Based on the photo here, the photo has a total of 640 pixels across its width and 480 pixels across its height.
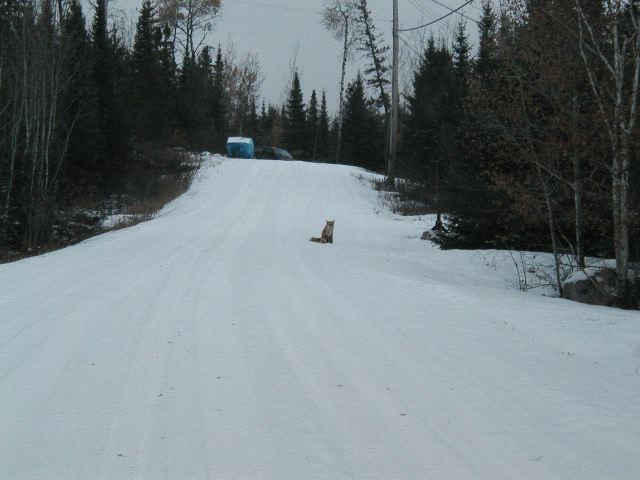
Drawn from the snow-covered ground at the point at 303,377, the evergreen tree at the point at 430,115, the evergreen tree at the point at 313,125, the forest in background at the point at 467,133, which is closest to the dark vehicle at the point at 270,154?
the forest in background at the point at 467,133

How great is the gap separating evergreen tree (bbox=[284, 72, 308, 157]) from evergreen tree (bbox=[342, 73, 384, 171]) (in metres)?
10.8

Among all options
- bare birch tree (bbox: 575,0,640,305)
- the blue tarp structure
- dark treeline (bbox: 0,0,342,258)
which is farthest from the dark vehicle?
bare birch tree (bbox: 575,0,640,305)

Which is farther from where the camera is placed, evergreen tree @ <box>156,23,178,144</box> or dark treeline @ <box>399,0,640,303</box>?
evergreen tree @ <box>156,23,178,144</box>

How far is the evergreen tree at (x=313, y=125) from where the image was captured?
6028 centimetres

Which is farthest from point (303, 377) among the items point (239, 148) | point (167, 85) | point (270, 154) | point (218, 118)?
point (218, 118)

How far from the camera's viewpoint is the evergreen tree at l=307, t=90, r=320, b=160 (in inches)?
2373

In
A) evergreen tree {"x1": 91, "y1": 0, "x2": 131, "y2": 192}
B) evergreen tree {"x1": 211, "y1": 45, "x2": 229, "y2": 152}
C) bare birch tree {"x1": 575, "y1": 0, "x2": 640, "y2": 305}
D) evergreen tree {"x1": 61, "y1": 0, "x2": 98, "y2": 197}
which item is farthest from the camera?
evergreen tree {"x1": 211, "y1": 45, "x2": 229, "y2": 152}

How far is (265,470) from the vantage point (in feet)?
11.4

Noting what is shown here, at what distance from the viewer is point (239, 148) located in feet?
133

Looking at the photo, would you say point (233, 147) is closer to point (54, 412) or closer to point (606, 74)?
point (606, 74)

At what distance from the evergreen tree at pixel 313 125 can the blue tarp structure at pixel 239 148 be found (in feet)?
64.6

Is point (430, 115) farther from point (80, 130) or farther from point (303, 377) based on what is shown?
point (303, 377)

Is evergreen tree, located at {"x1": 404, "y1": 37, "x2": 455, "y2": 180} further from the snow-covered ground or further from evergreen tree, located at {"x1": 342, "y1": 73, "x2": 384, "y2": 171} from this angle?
evergreen tree, located at {"x1": 342, "y1": 73, "x2": 384, "y2": 171}

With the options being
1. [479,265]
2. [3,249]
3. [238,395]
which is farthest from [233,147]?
[238,395]
